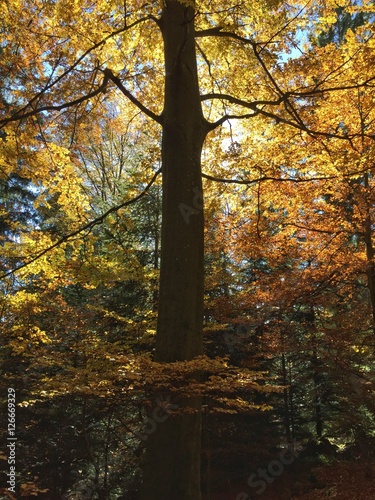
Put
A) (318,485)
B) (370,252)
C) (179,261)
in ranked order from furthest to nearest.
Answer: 1. (318,485)
2. (370,252)
3. (179,261)

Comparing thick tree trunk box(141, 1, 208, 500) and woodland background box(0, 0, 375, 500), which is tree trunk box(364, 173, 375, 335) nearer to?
woodland background box(0, 0, 375, 500)

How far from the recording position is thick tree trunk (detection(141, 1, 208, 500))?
3.40 metres

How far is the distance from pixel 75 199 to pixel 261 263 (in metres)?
7.05

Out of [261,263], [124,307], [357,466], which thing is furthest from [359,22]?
[357,466]

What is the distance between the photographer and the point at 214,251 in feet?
29.1

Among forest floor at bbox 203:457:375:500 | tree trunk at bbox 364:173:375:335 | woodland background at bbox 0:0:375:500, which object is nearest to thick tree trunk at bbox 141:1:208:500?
woodland background at bbox 0:0:375:500

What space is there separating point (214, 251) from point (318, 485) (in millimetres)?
5466

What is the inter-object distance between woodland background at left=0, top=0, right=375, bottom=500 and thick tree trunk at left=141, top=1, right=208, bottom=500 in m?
0.18

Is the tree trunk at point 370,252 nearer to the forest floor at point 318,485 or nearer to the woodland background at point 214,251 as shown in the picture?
the woodland background at point 214,251

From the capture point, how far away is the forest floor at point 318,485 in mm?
7930

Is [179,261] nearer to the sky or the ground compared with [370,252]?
nearer to the ground

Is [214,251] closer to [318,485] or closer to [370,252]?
[370,252]

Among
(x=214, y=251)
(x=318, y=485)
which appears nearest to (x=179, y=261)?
(x=214, y=251)

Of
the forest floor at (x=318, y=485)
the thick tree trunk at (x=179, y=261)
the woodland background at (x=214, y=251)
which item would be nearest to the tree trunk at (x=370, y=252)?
the woodland background at (x=214, y=251)
